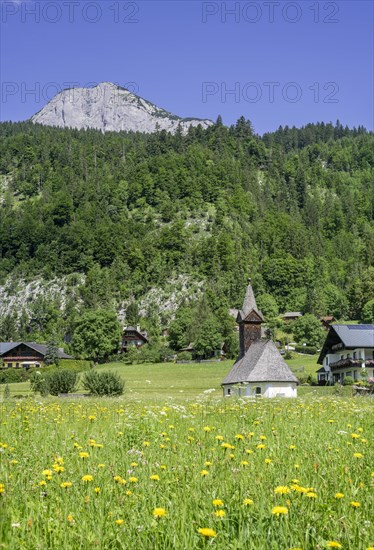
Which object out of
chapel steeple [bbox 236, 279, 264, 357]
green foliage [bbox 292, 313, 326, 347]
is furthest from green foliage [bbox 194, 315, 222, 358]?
chapel steeple [bbox 236, 279, 264, 357]

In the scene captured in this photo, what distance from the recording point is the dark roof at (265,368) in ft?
172

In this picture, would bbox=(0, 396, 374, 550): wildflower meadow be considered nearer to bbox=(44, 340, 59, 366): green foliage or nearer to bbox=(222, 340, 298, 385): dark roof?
bbox=(222, 340, 298, 385): dark roof

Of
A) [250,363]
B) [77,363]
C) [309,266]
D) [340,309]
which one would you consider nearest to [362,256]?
[309,266]

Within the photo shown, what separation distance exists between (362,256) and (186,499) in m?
198

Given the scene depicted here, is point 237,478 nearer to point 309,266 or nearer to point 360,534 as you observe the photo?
point 360,534

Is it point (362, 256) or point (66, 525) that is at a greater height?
point (362, 256)

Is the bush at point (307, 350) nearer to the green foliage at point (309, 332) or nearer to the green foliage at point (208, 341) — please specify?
the green foliage at point (309, 332)

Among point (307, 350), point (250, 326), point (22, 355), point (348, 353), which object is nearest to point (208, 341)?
point (307, 350)

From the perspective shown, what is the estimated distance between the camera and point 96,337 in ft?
419

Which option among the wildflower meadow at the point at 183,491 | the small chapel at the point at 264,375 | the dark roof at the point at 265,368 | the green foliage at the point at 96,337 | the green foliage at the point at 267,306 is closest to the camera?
the wildflower meadow at the point at 183,491

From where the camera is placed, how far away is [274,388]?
5203cm

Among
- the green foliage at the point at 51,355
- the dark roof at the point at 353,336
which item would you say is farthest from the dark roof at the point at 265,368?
the green foliage at the point at 51,355

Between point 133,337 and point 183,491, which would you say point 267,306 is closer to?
point 133,337

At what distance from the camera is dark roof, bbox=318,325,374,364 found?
7138 cm
